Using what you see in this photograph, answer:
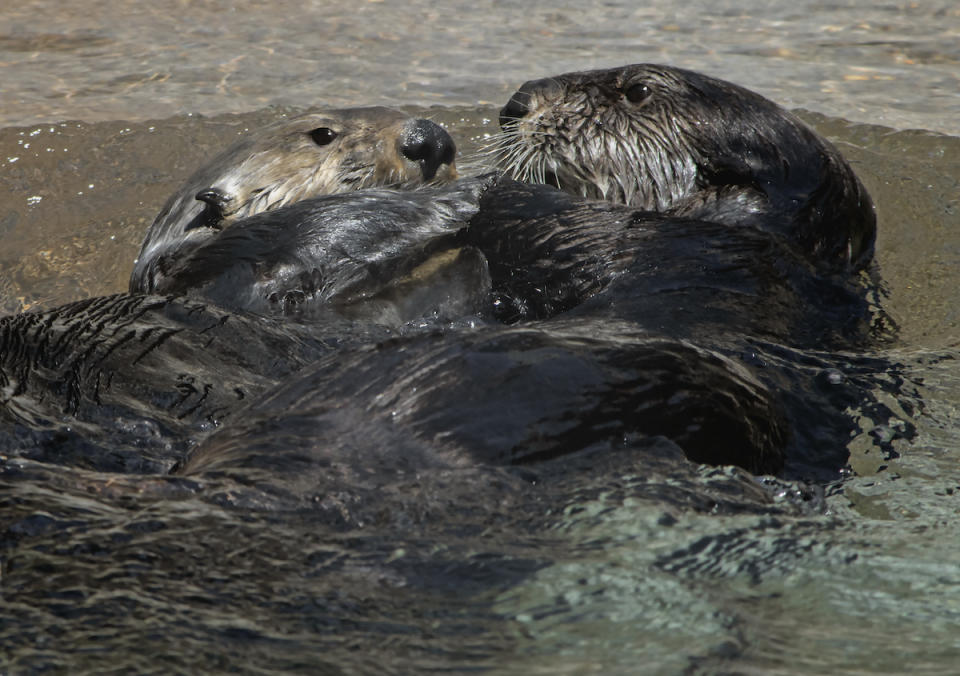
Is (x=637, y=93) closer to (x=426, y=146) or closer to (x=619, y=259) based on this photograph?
(x=426, y=146)

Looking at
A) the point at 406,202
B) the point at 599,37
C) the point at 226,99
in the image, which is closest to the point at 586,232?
the point at 406,202

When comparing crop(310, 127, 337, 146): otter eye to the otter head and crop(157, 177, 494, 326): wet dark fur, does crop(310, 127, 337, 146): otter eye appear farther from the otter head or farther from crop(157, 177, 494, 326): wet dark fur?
crop(157, 177, 494, 326): wet dark fur

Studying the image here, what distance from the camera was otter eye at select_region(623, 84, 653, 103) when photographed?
13.1 feet

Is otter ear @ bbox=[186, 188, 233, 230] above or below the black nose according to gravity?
below

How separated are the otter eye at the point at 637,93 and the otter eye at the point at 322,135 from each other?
102 centimetres

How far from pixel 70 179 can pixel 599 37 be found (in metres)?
3.59

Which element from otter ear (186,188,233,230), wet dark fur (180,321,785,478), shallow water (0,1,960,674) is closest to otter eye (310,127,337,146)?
otter ear (186,188,233,230)

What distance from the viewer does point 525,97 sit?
13.6ft

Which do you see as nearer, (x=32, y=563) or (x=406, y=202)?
(x=32, y=563)

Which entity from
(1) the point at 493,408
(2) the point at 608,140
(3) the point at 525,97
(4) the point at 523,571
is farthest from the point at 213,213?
(4) the point at 523,571

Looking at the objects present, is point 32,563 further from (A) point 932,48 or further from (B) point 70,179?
(A) point 932,48

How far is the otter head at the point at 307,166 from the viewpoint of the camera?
3.98 m

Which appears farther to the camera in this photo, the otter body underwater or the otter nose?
the otter nose

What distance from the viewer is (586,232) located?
343 centimetres
